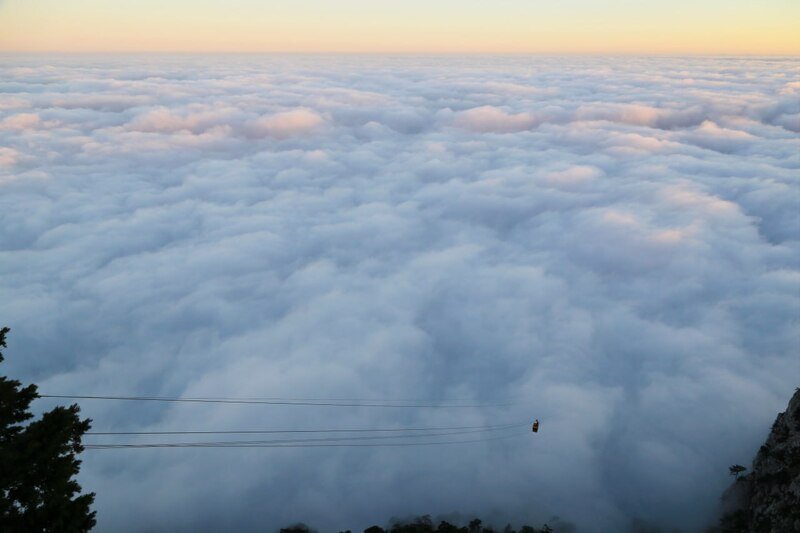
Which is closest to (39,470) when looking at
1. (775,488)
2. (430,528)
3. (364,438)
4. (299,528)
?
(430,528)

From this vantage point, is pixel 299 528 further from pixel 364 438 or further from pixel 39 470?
pixel 39 470

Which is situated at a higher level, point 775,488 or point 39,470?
point 39,470

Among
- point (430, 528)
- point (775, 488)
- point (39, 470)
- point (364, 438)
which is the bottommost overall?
point (430, 528)

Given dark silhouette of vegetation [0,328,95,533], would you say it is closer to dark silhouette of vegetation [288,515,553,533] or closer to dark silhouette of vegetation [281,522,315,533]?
dark silhouette of vegetation [288,515,553,533]

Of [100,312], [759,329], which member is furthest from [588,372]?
[100,312]

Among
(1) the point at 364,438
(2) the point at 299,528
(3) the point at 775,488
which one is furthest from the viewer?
(1) the point at 364,438

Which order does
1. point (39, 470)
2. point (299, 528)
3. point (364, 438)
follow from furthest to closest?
point (364, 438) → point (299, 528) → point (39, 470)
